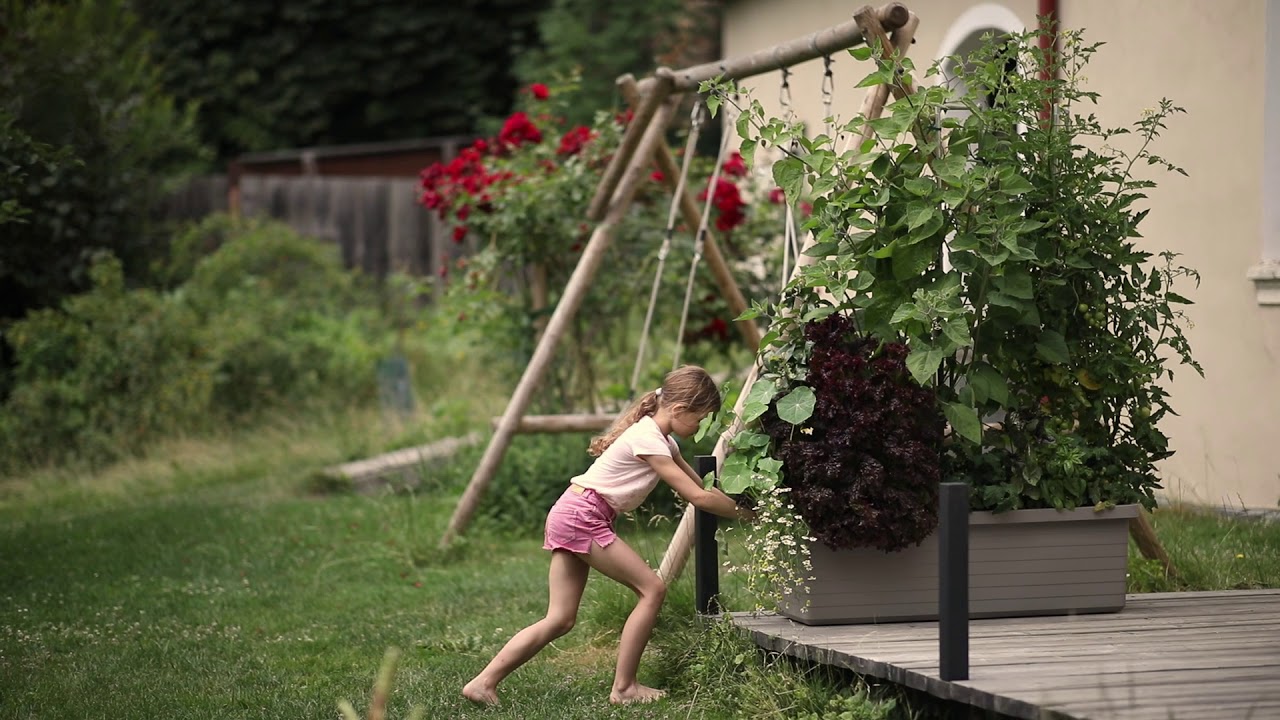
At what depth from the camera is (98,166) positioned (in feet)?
38.3

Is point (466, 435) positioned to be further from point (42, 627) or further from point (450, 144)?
point (450, 144)

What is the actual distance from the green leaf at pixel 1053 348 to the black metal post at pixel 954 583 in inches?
37.7

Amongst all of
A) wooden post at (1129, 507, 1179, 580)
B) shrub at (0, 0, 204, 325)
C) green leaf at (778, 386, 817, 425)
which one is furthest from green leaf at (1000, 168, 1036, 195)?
shrub at (0, 0, 204, 325)

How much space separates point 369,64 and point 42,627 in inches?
619

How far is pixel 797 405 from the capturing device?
4.01 metres

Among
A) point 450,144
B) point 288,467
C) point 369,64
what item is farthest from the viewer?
point 369,64

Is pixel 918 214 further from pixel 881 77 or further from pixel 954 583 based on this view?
pixel 954 583

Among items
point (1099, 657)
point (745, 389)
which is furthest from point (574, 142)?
point (1099, 657)

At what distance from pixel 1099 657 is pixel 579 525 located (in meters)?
1.61

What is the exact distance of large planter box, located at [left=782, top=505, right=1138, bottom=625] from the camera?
13.3 feet

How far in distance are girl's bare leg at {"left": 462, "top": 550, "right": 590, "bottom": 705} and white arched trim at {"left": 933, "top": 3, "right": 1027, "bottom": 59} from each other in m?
4.80

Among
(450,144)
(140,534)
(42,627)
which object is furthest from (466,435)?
(450,144)

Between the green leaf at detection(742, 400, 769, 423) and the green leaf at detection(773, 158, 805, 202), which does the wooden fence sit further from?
the green leaf at detection(742, 400, 769, 423)

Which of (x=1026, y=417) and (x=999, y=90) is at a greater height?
(x=999, y=90)
